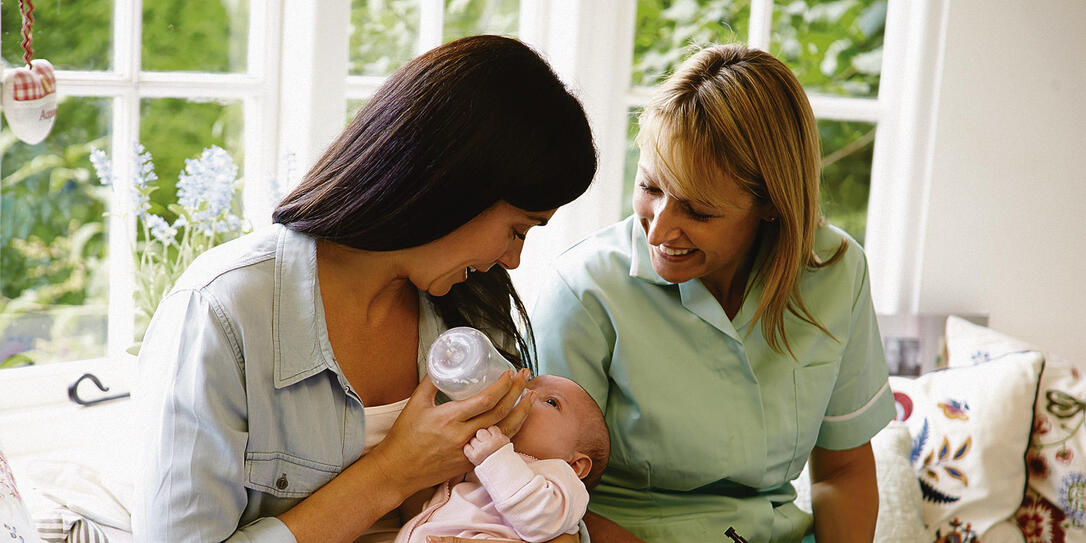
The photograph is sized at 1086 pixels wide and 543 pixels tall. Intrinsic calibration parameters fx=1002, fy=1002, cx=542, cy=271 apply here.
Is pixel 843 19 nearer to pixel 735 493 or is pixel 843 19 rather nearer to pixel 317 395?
pixel 735 493

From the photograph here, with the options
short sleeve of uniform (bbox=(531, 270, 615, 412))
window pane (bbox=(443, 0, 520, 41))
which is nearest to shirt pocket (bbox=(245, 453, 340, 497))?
short sleeve of uniform (bbox=(531, 270, 615, 412))

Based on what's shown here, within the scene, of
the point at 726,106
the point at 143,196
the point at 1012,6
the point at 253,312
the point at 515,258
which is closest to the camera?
the point at 253,312

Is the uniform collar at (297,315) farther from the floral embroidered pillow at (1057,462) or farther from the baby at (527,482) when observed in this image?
the floral embroidered pillow at (1057,462)

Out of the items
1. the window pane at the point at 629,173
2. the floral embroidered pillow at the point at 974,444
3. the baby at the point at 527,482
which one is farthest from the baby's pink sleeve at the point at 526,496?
the window pane at the point at 629,173

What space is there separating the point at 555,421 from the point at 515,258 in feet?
0.88

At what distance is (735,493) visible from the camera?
182 centimetres

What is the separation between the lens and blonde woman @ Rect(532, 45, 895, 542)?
5.35 ft

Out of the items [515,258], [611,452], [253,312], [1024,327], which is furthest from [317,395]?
[1024,327]

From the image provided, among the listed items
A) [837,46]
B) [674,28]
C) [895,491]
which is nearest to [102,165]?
[674,28]

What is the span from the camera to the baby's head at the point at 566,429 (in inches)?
60.1

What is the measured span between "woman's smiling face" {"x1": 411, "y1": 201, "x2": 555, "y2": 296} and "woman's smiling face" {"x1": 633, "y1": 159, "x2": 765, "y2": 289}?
29cm

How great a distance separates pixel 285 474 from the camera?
1.38 metres

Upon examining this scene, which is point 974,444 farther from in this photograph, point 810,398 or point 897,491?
point 810,398

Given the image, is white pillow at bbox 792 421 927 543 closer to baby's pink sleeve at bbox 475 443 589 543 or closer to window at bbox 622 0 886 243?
window at bbox 622 0 886 243
